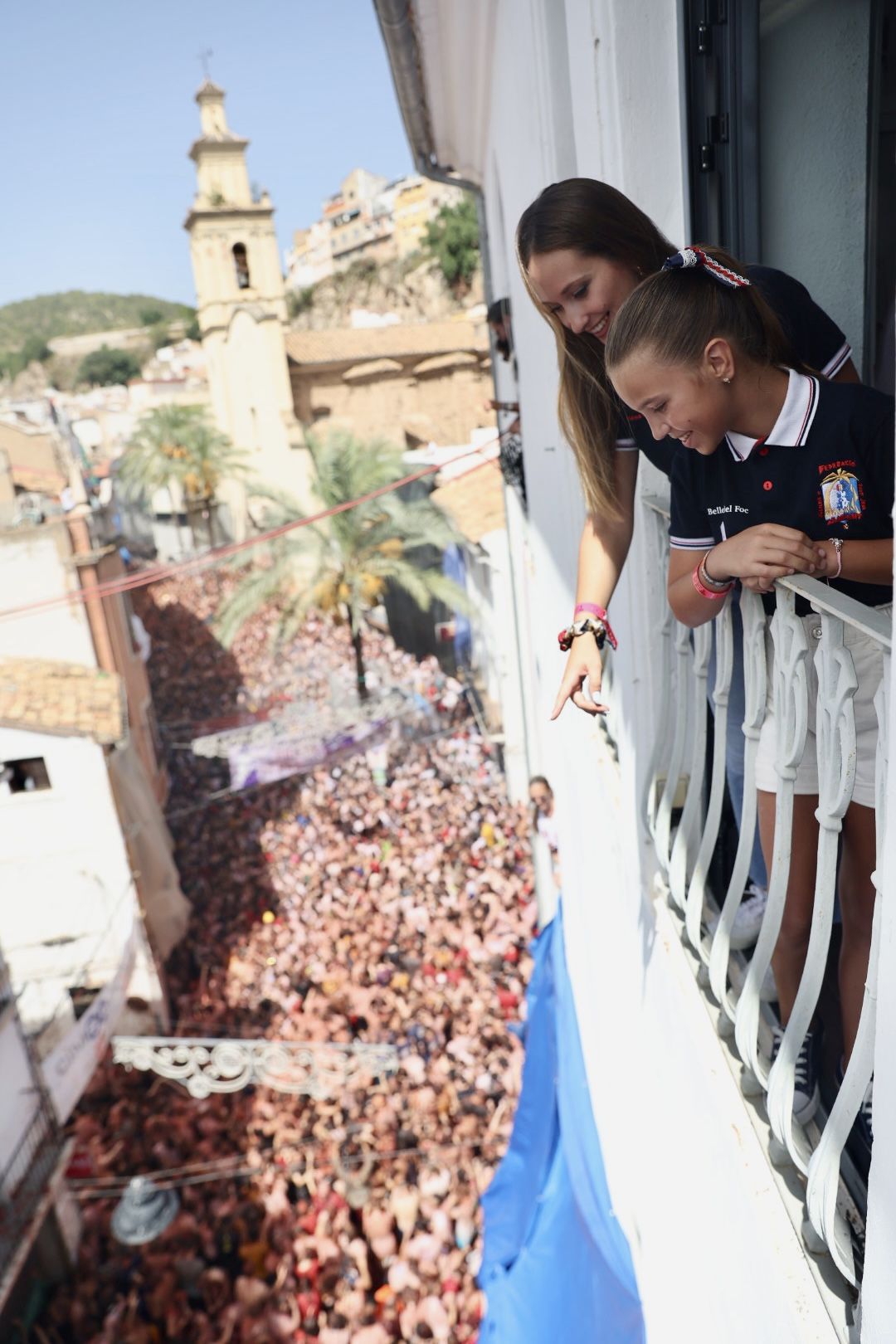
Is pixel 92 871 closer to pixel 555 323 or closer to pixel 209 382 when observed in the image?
pixel 555 323

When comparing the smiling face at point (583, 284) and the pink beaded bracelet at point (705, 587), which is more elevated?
the smiling face at point (583, 284)

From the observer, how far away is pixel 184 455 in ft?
101

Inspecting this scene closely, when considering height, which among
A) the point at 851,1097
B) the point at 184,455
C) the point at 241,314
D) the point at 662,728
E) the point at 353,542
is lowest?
the point at 353,542

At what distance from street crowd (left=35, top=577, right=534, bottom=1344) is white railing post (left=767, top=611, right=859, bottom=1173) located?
6837 mm

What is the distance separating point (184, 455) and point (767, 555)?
104ft

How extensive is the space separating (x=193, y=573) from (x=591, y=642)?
29.3 metres

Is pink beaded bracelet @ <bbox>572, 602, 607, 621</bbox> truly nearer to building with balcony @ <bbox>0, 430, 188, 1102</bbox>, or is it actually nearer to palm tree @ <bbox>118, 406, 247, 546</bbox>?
building with balcony @ <bbox>0, 430, 188, 1102</bbox>

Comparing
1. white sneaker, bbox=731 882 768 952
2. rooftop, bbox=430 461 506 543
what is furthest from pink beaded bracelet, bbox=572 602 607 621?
rooftop, bbox=430 461 506 543

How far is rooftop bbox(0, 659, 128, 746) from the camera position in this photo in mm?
12375

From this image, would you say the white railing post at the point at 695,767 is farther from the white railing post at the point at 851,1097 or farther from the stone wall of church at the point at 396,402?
the stone wall of church at the point at 396,402

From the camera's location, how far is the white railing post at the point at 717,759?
194cm

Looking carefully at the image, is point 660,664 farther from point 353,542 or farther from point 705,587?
point 353,542

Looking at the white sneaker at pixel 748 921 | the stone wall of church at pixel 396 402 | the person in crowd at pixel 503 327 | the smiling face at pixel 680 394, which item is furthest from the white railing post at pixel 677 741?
the stone wall of church at pixel 396 402

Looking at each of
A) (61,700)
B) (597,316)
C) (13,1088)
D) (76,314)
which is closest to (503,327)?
(597,316)
